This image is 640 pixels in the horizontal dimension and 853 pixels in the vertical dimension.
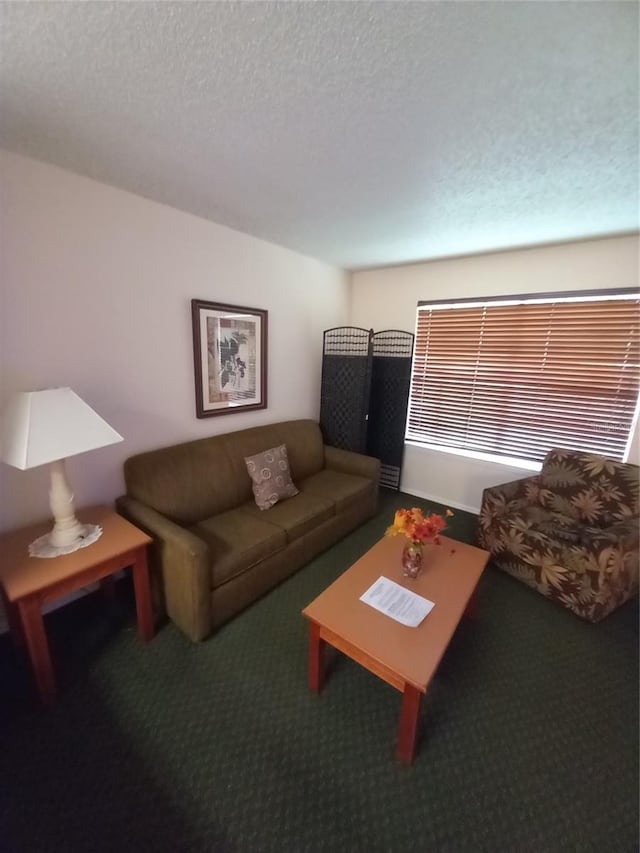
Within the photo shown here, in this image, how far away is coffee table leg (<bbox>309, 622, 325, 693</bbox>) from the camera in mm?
1426

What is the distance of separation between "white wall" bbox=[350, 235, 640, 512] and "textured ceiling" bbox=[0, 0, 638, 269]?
51 centimetres

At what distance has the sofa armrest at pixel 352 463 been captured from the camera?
2.94 metres

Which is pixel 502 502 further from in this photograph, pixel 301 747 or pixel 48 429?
pixel 48 429

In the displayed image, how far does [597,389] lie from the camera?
2.52 meters

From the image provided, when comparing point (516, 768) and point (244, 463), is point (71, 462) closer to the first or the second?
point (244, 463)

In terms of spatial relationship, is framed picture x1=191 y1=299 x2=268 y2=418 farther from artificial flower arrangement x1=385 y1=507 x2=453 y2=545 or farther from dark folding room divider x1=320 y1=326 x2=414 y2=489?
artificial flower arrangement x1=385 y1=507 x2=453 y2=545

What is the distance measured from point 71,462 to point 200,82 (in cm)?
183

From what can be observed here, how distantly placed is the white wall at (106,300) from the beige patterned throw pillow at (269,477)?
43cm

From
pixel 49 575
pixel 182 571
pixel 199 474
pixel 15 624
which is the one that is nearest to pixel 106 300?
pixel 199 474

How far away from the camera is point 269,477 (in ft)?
8.05

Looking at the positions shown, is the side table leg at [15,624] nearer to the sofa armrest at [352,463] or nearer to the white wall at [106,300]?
the white wall at [106,300]

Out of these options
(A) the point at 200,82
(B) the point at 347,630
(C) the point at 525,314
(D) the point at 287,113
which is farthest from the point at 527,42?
(C) the point at 525,314

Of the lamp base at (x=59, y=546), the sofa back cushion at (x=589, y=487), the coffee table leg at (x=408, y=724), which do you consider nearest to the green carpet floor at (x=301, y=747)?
the coffee table leg at (x=408, y=724)

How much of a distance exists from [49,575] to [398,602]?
150 cm
